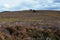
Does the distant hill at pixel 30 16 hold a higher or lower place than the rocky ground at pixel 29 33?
lower

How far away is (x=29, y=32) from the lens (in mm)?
24125

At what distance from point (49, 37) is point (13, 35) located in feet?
11.5

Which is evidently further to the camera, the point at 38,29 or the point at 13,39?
the point at 38,29

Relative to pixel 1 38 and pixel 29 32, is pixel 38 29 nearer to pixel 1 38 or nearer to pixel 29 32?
pixel 29 32

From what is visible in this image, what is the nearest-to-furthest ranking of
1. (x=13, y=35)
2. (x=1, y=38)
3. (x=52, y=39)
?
(x=1, y=38)
(x=13, y=35)
(x=52, y=39)

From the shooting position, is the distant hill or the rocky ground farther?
the distant hill

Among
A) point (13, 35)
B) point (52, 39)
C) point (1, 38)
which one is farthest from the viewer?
point (52, 39)

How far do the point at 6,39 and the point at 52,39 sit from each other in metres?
4.52

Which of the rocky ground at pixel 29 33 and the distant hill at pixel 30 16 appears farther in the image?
the distant hill at pixel 30 16

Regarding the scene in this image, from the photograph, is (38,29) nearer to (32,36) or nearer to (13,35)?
(32,36)

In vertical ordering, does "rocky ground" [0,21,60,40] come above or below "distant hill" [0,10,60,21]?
above

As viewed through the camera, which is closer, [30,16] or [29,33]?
[29,33]

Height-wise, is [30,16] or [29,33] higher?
[29,33]

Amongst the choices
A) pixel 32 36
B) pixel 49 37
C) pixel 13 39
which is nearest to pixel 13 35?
pixel 13 39
